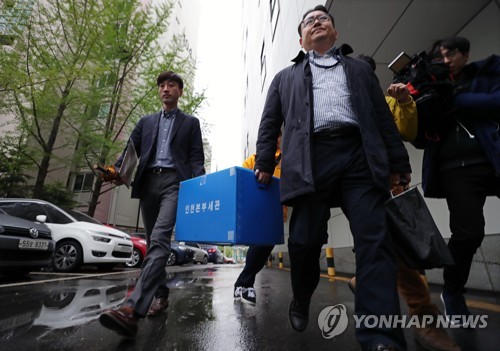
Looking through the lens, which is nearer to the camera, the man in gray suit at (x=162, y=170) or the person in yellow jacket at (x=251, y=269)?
the man in gray suit at (x=162, y=170)

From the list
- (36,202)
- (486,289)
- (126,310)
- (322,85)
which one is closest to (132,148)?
(126,310)

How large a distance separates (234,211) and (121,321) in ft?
2.87

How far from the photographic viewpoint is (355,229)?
1.37 metres

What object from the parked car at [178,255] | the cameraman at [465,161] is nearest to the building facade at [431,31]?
the cameraman at [465,161]

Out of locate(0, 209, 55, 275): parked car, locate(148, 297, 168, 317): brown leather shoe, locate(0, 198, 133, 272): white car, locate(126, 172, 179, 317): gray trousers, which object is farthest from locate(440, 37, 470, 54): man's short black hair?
locate(0, 198, 133, 272): white car

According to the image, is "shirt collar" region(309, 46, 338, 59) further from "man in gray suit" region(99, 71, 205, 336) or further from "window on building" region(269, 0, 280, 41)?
"window on building" region(269, 0, 280, 41)

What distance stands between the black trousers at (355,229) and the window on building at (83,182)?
A: 67.0ft

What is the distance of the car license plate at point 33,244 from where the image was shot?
4.02 metres

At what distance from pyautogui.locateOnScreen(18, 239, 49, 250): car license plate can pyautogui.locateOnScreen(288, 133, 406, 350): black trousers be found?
428 centimetres

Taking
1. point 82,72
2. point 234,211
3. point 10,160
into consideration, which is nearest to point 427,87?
point 234,211

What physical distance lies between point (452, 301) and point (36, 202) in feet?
23.9

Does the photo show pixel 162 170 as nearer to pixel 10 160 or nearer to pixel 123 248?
pixel 123 248

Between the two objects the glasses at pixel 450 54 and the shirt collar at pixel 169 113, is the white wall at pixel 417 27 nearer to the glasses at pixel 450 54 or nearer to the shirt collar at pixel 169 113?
the glasses at pixel 450 54

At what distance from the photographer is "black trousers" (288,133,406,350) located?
3.92ft
